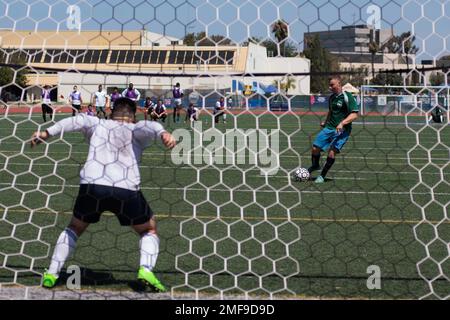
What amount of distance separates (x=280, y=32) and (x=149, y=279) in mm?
2181

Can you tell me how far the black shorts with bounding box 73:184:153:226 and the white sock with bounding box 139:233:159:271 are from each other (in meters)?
0.13

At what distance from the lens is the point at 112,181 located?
5.30 meters

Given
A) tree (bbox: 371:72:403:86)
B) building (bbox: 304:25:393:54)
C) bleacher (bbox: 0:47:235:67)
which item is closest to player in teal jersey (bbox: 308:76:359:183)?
tree (bbox: 371:72:403:86)

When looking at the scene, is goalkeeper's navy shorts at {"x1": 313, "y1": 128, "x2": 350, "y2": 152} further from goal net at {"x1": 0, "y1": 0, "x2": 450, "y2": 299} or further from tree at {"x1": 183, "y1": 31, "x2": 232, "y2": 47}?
tree at {"x1": 183, "y1": 31, "x2": 232, "y2": 47}

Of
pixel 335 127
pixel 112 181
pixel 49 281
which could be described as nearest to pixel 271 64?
pixel 112 181

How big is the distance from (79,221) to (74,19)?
5.30ft

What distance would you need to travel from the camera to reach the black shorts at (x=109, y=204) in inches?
208

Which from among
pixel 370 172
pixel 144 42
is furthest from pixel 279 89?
pixel 370 172

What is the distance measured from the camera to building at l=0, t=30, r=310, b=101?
570 centimetres

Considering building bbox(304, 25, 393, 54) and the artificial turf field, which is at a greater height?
building bbox(304, 25, 393, 54)

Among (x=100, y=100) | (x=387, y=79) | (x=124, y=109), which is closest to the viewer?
(x=124, y=109)

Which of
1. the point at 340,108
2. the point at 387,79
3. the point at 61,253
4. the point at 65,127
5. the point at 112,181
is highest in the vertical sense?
the point at 340,108

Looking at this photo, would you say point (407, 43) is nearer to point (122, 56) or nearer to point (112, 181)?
point (122, 56)

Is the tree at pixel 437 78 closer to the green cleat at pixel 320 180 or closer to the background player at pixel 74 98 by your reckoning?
the background player at pixel 74 98
